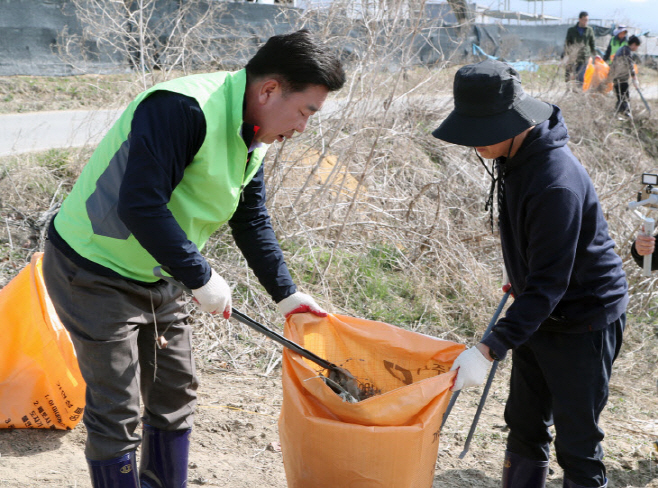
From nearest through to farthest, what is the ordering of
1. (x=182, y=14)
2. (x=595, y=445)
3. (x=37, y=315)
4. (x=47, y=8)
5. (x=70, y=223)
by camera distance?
(x=70, y=223) → (x=595, y=445) → (x=37, y=315) → (x=182, y=14) → (x=47, y=8)

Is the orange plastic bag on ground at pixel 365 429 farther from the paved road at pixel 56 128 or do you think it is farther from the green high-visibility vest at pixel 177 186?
the paved road at pixel 56 128

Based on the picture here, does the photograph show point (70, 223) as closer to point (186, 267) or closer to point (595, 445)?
point (186, 267)

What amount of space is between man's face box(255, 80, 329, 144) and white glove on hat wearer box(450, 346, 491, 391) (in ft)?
2.85

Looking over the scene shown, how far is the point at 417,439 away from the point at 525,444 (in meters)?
0.61

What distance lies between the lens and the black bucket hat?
6.27ft

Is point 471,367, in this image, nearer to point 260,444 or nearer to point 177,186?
point 177,186

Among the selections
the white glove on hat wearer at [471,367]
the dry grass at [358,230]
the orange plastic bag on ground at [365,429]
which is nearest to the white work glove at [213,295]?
the orange plastic bag on ground at [365,429]

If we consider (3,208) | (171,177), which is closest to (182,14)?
(3,208)

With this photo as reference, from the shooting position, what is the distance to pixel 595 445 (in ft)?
6.97

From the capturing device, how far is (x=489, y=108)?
6.34ft

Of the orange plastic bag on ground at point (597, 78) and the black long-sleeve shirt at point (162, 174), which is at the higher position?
the black long-sleeve shirt at point (162, 174)

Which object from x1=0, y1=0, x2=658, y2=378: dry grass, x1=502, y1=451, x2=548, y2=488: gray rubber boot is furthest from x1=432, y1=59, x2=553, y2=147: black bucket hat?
x1=0, y1=0, x2=658, y2=378: dry grass

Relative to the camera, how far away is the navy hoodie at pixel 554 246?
189 centimetres

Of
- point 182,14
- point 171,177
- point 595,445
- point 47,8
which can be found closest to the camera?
point 171,177
